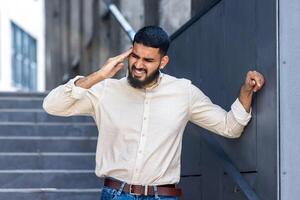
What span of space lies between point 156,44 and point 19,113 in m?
5.40

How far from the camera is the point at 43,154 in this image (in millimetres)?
8250

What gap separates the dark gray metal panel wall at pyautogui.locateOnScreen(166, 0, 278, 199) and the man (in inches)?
5.9

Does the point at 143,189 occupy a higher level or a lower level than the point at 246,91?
lower

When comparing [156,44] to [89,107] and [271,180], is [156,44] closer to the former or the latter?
[89,107]

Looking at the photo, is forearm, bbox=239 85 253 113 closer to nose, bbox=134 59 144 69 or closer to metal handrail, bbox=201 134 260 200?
metal handrail, bbox=201 134 260 200

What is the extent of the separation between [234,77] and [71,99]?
123cm

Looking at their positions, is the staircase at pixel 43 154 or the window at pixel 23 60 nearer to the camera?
the staircase at pixel 43 154

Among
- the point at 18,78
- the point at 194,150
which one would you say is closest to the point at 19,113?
the point at 194,150

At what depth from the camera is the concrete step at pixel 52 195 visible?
6.97 m

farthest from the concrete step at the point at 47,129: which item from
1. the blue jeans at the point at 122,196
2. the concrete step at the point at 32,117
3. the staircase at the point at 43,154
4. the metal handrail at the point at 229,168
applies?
the blue jeans at the point at 122,196

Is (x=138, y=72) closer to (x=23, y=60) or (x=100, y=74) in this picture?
(x=100, y=74)

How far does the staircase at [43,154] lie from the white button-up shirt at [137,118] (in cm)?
249

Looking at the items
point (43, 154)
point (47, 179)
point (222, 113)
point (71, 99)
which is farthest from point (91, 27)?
point (71, 99)
